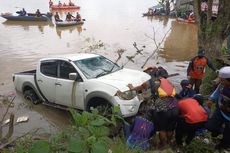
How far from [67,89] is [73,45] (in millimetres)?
17758

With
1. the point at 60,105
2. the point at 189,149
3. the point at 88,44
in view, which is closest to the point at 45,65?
the point at 60,105

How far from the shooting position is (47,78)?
30.0ft

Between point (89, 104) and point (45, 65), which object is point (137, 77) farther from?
point (45, 65)

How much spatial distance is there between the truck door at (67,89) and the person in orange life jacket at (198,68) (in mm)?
3563

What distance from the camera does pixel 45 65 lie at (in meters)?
9.38

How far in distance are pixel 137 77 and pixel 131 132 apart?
6.41 feet

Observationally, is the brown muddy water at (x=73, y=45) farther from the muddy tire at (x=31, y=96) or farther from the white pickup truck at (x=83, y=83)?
the white pickup truck at (x=83, y=83)

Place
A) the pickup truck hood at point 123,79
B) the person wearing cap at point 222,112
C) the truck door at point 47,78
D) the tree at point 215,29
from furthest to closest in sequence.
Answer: the tree at point 215,29 < the truck door at point 47,78 < the pickup truck hood at point 123,79 < the person wearing cap at point 222,112

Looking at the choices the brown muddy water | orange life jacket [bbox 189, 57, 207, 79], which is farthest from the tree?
the brown muddy water

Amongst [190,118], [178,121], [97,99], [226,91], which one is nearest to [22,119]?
[97,99]

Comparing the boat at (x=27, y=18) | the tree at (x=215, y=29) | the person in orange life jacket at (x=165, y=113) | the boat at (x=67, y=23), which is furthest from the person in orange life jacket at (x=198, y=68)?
the boat at (x=27, y=18)

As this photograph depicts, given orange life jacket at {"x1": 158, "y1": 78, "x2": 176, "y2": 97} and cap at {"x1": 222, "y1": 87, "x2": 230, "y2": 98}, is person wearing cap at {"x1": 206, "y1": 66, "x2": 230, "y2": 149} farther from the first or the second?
orange life jacket at {"x1": 158, "y1": 78, "x2": 176, "y2": 97}

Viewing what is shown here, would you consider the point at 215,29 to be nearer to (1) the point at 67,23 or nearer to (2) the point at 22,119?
(2) the point at 22,119

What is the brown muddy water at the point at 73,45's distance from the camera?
998cm
